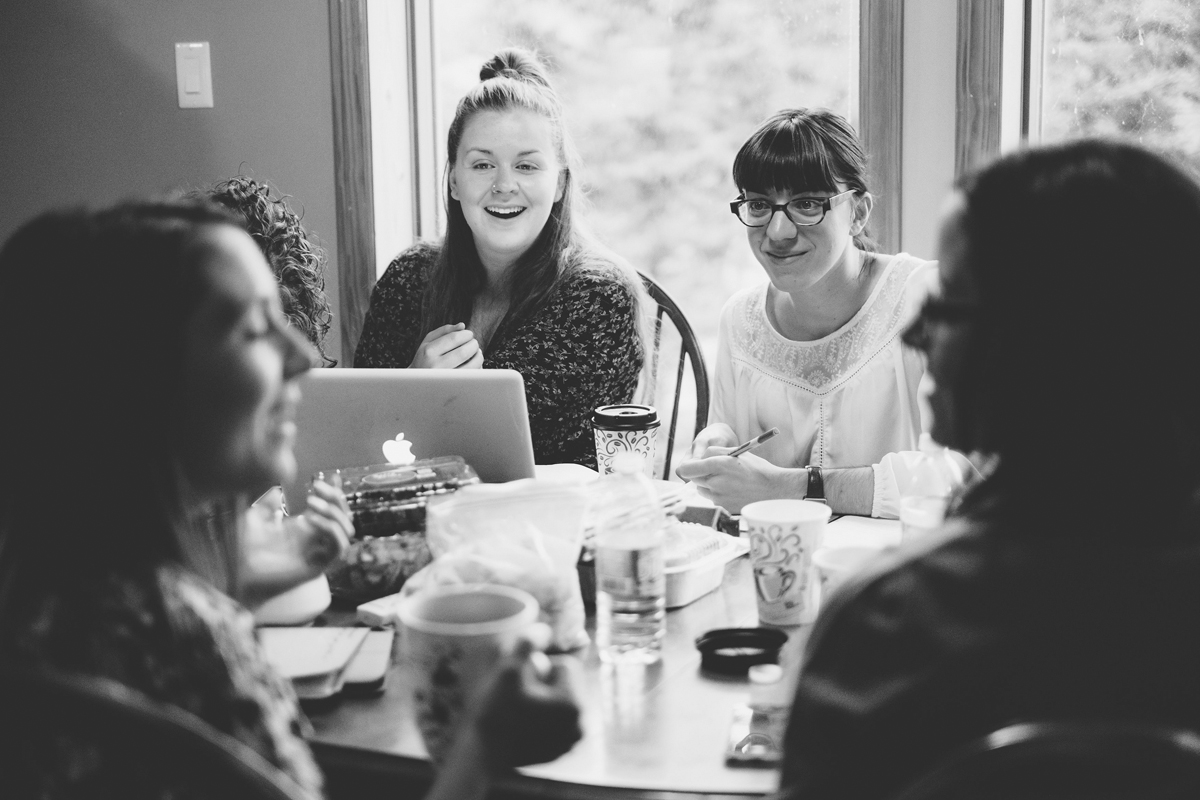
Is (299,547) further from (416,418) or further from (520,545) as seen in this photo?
(416,418)

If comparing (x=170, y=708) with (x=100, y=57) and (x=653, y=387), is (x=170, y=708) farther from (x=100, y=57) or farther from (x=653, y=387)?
(x=100, y=57)

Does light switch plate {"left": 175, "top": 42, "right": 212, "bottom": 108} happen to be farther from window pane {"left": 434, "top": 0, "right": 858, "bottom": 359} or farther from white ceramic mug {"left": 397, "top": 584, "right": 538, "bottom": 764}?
white ceramic mug {"left": 397, "top": 584, "right": 538, "bottom": 764}

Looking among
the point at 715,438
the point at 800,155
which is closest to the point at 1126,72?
the point at 800,155

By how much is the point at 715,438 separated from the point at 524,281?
23.2 inches

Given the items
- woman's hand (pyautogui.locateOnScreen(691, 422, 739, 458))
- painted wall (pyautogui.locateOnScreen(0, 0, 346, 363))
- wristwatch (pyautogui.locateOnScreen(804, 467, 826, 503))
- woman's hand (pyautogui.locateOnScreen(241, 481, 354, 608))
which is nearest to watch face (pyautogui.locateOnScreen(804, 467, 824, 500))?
wristwatch (pyautogui.locateOnScreen(804, 467, 826, 503))

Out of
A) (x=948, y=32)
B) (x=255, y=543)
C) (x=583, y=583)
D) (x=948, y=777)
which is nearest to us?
(x=948, y=777)

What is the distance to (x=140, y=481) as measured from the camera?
0.77 meters

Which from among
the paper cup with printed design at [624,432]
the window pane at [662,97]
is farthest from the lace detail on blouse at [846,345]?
the window pane at [662,97]

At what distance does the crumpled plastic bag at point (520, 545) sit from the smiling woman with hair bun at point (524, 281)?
0.87m

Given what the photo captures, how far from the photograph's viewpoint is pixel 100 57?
9.80 ft

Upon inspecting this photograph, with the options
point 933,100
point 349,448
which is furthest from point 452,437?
point 933,100

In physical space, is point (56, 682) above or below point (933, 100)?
below

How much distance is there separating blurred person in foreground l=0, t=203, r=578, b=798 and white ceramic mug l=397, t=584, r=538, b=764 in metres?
0.11

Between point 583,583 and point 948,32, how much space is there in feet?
5.28
